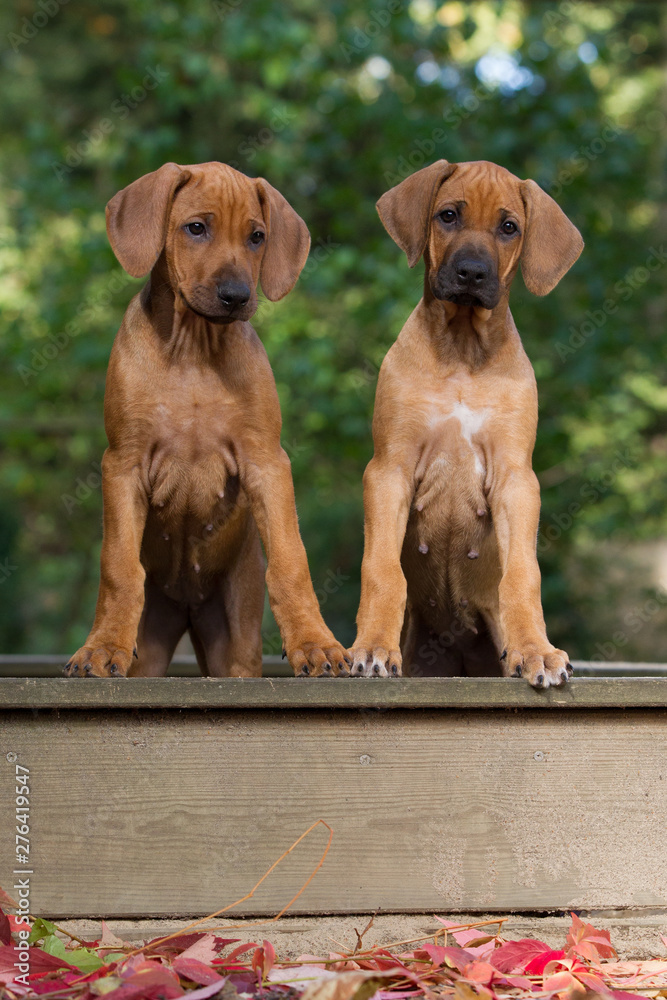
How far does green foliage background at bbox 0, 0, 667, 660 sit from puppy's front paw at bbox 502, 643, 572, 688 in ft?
17.2

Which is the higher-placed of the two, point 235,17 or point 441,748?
point 235,17

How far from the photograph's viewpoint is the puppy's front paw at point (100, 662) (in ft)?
10.9

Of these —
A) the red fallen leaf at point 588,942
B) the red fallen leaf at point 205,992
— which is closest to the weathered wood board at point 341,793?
the red fallen leaf at point 588,942

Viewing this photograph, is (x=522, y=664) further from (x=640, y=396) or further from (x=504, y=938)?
(x=640, y=396)

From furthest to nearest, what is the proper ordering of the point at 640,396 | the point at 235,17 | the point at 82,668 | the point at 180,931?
the point at 640,396, the point at 235,17, the point at 82,668, the point at 180,931

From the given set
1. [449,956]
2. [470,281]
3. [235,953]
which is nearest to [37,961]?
[235,953]

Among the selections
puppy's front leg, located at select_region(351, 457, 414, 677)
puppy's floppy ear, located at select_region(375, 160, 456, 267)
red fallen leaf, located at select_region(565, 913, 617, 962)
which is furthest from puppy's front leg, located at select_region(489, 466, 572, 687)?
puppy's floppy ear, located at select_region(375, 160, 456, 267)

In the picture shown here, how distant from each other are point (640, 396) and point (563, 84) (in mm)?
4127

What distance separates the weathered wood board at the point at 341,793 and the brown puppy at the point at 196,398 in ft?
1.70

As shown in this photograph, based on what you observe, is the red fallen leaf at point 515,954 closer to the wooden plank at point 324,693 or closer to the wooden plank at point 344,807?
the wooden plank at point 344,807

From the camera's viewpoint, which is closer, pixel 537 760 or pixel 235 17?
pixel 537 760

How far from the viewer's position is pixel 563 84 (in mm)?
9102

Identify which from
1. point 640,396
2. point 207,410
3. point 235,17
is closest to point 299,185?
point 235,17

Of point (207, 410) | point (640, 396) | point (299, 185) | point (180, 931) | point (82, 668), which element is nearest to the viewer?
point (180, 931)
